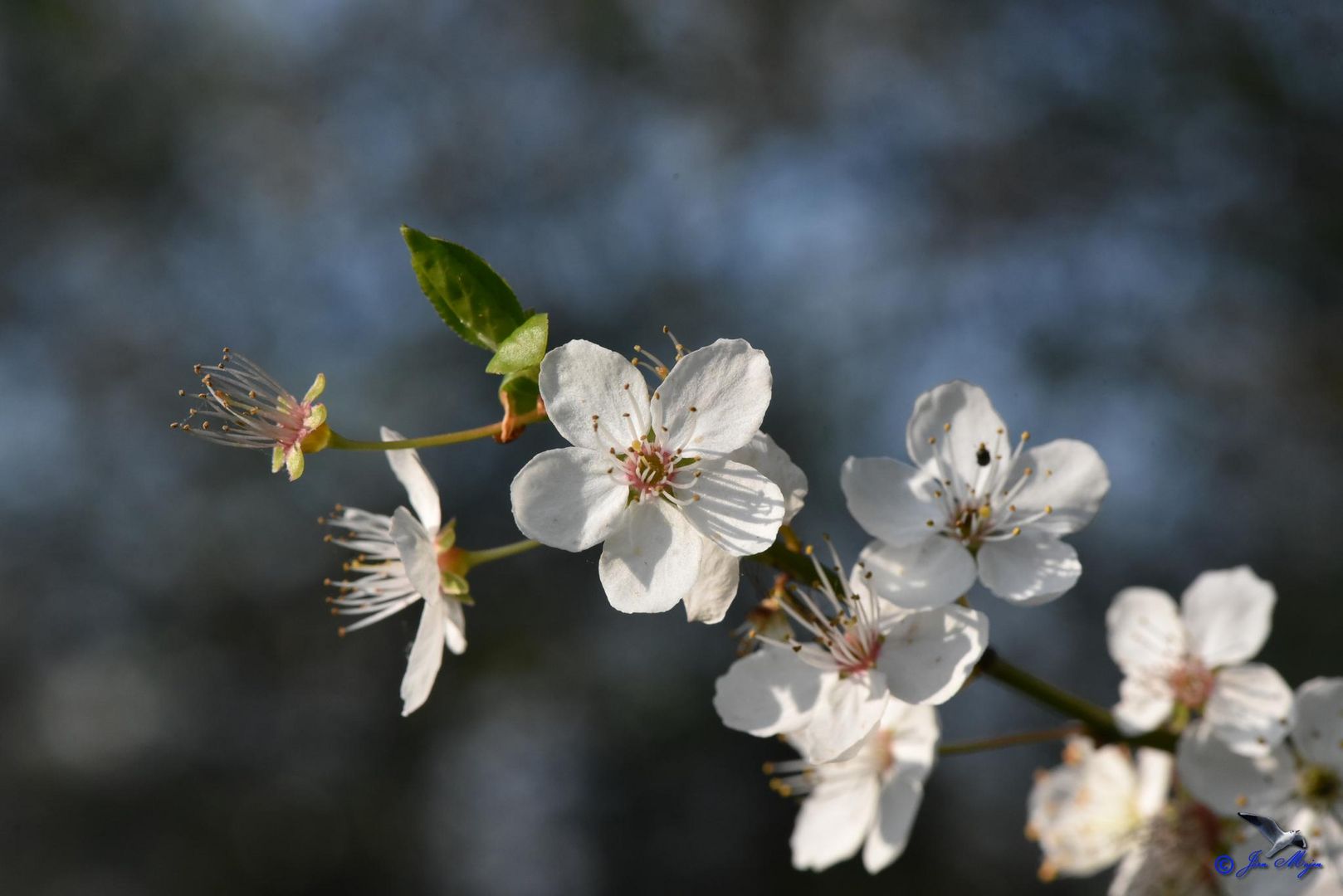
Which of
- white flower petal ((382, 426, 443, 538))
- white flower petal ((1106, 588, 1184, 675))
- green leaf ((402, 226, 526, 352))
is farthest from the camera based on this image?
white flower petal ((1106, 588, 1184, 675))

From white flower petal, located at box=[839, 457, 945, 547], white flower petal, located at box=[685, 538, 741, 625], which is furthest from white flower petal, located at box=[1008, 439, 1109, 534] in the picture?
white flower petal, located at box=[685, 538, 741, 625]

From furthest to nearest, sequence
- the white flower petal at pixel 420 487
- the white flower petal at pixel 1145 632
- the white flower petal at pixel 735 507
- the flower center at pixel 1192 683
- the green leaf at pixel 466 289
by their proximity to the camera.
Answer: the white flower petal at pixel 1145 632 → the flower center at pixel 1192 683 → the white flower petal at pixel 420 487 → the green leaf at pixel 466 289 → the white flower petal at pixel 735 507

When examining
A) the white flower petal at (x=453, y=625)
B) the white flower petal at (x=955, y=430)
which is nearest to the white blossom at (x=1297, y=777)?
the white flower petal at (x=955, y=430)

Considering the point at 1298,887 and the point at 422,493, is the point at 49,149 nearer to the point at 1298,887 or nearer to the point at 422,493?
the point at 422,493

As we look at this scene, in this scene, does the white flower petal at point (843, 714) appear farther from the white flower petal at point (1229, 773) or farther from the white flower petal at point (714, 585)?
the white flower petal at point (1229, 773)

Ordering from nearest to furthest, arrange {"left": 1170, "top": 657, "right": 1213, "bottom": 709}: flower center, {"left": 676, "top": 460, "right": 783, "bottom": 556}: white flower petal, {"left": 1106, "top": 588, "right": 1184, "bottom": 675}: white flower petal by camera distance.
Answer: {"left": 676, "top": 460, "right": 783, "bottom": 556}: white flower petal → {"left": 1170, "top": 657, "right": 1213, "bottom": 709}: flower center → {"left": 1106, "top": 588, "right": 1184, "bottom": 675}: white flower petal

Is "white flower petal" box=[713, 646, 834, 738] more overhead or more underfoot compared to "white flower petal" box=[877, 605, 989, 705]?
more underfoot

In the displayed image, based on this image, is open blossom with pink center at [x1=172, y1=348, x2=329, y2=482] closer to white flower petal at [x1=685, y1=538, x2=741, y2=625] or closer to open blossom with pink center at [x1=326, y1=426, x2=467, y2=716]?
open blossom with pink center at [x1=326, y1=426, x2=467, y2=716]
